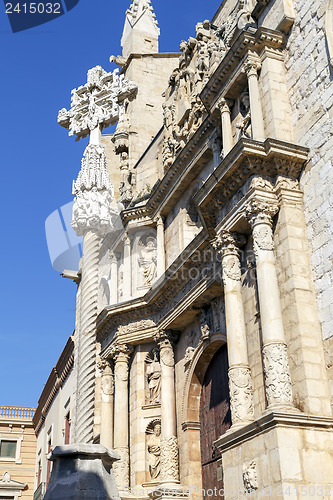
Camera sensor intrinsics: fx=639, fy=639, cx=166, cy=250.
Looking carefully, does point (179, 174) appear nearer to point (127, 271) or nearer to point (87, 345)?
point (127, 271)

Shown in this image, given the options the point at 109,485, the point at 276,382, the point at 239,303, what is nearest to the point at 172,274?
the point at 239,303

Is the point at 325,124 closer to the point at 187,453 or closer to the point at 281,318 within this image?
the point at 281,318

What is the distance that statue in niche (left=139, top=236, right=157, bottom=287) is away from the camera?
1716 centimetres

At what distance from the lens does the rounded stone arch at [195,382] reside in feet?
46.1

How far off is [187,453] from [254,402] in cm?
420

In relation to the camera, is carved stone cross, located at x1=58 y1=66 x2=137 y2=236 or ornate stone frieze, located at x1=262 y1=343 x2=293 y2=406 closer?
carved stone cross, located at x1=58 y1=66 x2=137 y2=236

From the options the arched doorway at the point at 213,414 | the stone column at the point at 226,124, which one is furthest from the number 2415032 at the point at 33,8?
the arched doorway at the point at 213,414

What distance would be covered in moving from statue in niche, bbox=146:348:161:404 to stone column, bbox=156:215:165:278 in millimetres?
2025

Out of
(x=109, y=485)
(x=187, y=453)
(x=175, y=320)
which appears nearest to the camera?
(x=109, y=485)

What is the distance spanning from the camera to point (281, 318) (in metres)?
9.81

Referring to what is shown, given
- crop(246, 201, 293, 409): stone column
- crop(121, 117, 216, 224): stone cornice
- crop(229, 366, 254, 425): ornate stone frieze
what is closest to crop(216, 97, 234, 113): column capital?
crop(121, 117, 216, 224): stone cornice

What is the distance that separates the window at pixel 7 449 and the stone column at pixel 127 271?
22.1 metres

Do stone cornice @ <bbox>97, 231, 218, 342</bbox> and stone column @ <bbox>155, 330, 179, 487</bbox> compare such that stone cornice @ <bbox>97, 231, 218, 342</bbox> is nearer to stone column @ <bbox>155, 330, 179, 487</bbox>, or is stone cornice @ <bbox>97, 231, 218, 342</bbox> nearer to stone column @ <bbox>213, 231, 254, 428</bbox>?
stone column @ <bbox>155, 330, 179, 487</bbox>

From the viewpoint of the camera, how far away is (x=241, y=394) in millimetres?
10094
